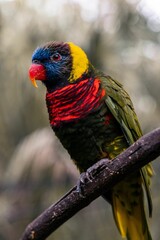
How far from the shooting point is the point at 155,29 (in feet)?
20.1

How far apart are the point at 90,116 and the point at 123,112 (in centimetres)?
16

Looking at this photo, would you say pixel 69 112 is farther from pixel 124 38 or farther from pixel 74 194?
pixel 124 38

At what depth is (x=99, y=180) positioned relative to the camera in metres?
1.98

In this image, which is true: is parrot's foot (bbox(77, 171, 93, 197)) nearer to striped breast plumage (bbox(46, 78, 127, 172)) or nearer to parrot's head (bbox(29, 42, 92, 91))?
striped breast plumage (bbox(46, 78, 127, 172))

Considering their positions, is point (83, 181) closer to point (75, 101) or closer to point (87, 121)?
point (87, 121)

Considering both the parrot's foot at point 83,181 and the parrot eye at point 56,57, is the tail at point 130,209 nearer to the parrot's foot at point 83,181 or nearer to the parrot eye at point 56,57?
the parrot's foot at point 83,181

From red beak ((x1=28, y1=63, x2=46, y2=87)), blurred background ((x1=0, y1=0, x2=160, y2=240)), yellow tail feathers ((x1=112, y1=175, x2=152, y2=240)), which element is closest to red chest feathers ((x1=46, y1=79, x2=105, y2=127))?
red beak ((x1=28, y1=63, x2=46, y2=87))

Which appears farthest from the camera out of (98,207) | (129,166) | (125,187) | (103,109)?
(98,207)

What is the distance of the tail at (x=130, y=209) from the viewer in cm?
252

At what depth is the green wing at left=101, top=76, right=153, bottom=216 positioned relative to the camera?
93.0 inches

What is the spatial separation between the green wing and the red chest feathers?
0.04 meters

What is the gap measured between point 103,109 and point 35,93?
136 inches

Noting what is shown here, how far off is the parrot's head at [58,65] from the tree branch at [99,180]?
1.80ft

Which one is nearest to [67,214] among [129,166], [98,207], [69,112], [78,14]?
[129,166]
